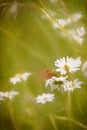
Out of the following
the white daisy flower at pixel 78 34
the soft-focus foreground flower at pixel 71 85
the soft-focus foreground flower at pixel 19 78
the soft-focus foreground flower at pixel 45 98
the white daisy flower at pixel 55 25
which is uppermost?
the white daisy flower at pixel 55 25

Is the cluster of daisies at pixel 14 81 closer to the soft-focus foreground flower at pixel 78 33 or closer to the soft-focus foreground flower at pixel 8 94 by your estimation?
the soft-focus foreground flower at pixel 8 94

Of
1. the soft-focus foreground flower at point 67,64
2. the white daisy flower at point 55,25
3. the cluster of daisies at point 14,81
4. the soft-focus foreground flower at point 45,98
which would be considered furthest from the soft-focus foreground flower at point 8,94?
the white daisy flower at point 55,25

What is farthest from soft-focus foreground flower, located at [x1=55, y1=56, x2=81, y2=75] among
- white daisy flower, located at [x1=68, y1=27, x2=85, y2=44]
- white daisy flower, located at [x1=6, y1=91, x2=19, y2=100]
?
white daisy flower, located at [x1=6, y1=91, x2=19, y2=100]

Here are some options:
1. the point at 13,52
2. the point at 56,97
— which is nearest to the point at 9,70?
the point at 13,52

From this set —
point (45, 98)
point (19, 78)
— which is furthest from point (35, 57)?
point (45, 98)

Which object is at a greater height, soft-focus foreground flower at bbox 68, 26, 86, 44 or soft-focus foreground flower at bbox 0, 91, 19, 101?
soft-focus foreground flower at bbox 68, 26, 86, 44

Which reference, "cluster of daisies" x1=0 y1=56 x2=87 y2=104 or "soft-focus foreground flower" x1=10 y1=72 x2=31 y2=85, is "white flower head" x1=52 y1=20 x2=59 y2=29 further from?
"soft-focus foreground flower" x1=10 y1=72 x2=31 y2=85

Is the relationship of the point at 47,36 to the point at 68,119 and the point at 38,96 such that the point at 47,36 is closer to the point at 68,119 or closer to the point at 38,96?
the point at 38,96

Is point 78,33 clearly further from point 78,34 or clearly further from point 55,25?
point 55,25
